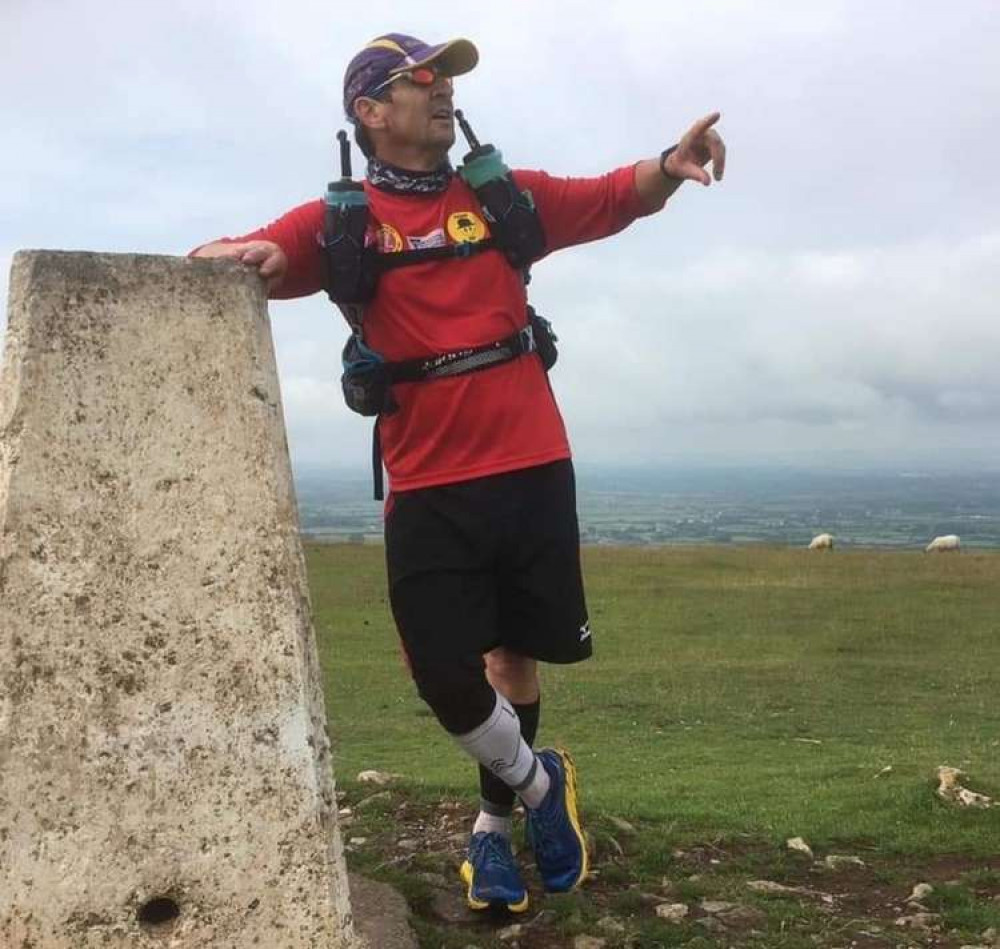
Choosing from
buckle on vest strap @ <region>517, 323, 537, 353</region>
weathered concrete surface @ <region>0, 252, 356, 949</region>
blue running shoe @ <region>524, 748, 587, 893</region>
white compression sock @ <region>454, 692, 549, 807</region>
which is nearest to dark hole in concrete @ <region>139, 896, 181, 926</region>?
weathered concrete surface @ <region>0, 252, 356, 949</region>

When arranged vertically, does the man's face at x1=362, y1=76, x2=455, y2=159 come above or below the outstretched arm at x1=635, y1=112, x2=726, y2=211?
above

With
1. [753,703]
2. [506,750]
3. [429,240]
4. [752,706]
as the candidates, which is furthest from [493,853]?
[753,703]

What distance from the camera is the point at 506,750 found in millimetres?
4875

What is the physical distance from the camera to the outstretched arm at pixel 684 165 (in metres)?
4.80

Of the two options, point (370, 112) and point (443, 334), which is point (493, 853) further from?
point (370, 112)

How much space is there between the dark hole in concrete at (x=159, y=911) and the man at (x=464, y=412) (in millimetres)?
1364

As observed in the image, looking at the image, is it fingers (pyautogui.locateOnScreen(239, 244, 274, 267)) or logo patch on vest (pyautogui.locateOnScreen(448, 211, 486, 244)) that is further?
logo patch on vest (pyautogui.locateOnScreen(448, 211, 486, 244))

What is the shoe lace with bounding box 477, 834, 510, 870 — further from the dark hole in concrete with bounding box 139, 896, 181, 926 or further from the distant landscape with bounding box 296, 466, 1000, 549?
the distant landscape with bounding box 296, 466, 1000, 549

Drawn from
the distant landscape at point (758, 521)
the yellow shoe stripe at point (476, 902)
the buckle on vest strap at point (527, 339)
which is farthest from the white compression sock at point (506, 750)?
the distant landscape at point (758, 521)

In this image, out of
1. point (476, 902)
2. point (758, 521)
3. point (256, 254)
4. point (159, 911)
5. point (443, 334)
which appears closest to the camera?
point (159, 911)

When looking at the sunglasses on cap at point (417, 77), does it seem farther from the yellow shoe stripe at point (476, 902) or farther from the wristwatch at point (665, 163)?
the yellow shoe stripe at point (476, 902)

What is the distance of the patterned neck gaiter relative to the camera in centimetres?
489

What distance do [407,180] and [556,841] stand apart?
8.91 feet

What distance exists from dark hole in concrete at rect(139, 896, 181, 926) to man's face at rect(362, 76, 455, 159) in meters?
2.89
